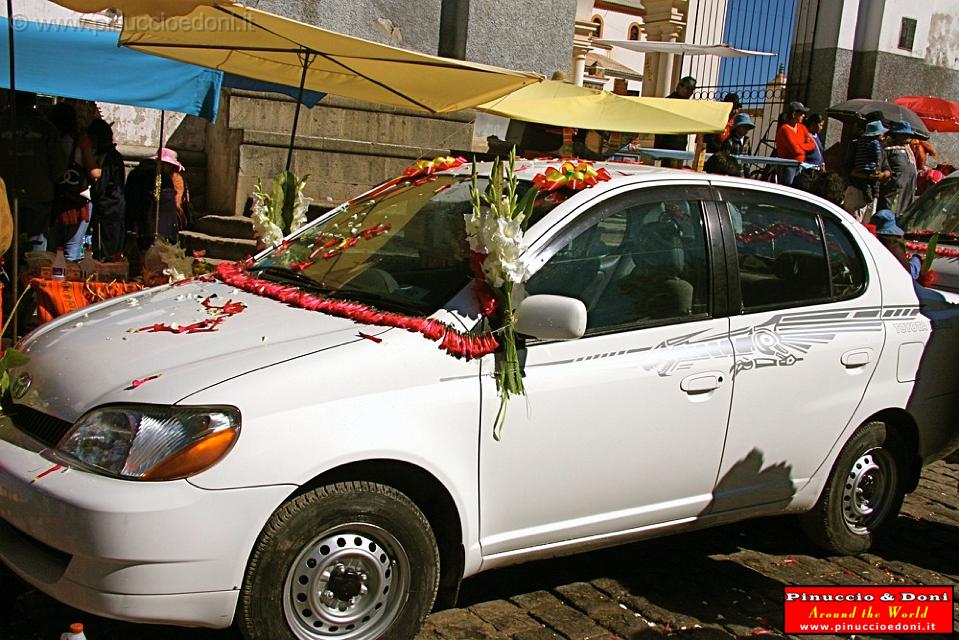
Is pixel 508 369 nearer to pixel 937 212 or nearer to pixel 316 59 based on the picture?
pixel 316 59

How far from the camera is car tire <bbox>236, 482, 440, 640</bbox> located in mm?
3432

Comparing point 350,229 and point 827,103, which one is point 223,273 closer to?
point 350,229

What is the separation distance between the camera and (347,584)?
3604mm

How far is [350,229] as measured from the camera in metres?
4.88

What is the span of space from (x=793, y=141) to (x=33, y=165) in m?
9.70

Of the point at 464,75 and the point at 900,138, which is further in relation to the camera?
the point at 900,138

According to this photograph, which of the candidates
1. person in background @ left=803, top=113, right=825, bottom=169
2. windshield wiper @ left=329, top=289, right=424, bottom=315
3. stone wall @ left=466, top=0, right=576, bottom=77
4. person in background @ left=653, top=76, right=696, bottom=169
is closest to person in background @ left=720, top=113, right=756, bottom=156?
person in background @ left=653, top=76, right=696, bottom=169

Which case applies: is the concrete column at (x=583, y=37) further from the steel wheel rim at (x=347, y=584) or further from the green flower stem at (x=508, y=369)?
the steel wheel rim at (x=347, y=584)

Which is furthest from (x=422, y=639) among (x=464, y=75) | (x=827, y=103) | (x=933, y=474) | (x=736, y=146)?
(x=827, y=103)

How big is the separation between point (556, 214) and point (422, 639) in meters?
1.79

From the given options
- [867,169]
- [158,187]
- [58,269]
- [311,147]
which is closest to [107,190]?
[158,187]

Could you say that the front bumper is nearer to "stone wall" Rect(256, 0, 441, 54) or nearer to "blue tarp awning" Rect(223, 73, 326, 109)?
"blue tarp awning" Rect(223, 73, 326, 109)

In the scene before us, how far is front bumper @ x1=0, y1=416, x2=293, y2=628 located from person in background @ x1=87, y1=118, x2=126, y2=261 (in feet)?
21.4

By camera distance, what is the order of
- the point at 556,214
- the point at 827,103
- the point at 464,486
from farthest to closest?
the point at 827,103, the point at 556,214, the point at 464,486
